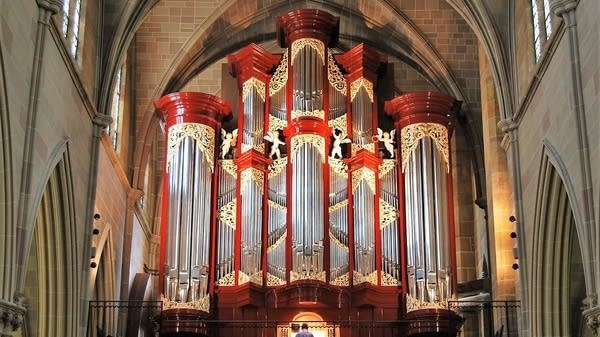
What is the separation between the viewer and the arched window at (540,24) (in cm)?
1834

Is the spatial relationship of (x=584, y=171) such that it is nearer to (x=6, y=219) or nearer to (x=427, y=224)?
(x=427, y=224)

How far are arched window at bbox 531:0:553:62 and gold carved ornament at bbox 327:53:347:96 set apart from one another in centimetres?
586

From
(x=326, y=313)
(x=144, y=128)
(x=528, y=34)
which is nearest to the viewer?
(x=528, y=34)

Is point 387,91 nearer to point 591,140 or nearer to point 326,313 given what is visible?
point 326,313

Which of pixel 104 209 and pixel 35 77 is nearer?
pixel 35 77

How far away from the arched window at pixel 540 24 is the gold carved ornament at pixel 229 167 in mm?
7358

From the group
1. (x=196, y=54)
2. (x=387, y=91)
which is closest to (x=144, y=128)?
(x=196, y=54)

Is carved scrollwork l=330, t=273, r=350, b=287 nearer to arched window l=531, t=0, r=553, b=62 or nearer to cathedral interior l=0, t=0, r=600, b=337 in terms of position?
cathedral interior l=0, t=0, r=600, b=337

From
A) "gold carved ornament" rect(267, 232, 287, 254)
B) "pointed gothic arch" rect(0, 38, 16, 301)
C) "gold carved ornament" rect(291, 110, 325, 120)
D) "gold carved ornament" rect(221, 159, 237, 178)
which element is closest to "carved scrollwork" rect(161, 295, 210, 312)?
"gold carved ornament" rect(267, 232, 287, 254)

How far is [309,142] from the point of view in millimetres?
22875

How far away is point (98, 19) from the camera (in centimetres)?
2145

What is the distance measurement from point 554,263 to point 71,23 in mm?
10041

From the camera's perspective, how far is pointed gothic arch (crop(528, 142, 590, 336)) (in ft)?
59.0

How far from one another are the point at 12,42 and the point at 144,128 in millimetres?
11717
